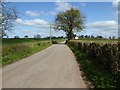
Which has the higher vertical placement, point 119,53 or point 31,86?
point 119,53

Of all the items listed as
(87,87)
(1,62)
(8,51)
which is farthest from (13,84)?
(8,51)

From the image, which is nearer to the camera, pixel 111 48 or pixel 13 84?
pixel 13 84

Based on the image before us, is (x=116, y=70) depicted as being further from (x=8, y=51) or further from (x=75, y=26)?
(x=75, y=26)

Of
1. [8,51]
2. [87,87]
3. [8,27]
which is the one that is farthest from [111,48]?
[8,27]

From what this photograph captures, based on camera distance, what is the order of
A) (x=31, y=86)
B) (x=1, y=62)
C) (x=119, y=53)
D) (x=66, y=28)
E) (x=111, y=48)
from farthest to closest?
1. (x=66, y=28)
2. (x=1, y=62)
3. (x=111, y=48)
4. (x=119, y=53)
5. (x=31, y=86)

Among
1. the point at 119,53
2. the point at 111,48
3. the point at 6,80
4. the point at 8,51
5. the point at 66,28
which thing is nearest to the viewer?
the point at 119,53

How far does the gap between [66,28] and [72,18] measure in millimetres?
4566

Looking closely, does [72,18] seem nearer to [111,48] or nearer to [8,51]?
[8,51]

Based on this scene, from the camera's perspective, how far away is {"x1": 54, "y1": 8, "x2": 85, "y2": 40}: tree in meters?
98.8

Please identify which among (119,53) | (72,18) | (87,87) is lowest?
(87,87)

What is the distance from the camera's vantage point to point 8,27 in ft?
149

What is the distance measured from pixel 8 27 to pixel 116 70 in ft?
117

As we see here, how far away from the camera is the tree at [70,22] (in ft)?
324

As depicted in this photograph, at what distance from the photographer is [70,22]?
98.8 m
